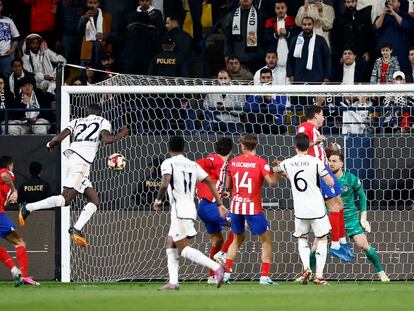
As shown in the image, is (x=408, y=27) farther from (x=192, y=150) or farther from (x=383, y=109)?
(x=192, y=150)

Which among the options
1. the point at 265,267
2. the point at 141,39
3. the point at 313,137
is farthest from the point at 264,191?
the point at 141,39

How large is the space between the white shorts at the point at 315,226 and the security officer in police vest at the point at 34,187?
519 centimetres

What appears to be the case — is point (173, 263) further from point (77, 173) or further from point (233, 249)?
point (77, 173)

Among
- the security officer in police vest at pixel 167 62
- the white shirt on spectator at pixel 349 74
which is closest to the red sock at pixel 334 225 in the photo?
the white shirt on spectator at pixel 349 74

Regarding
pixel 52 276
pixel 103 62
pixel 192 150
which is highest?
pixel 103 62

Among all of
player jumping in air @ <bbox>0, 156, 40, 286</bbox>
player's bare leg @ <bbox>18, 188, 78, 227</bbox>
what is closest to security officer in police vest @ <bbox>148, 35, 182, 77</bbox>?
player's bare leg @ <bbox>18, 188, 78, 227</bbox>

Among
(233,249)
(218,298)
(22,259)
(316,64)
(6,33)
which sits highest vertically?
(6,33)

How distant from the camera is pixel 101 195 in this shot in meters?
21.4

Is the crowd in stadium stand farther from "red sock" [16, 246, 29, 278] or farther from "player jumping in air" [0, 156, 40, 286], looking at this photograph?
"red sock" [16, 246, 29, 278]

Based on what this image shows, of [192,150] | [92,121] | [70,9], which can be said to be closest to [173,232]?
[92,121]

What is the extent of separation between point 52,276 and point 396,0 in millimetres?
7502

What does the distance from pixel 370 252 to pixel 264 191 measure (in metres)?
2.44

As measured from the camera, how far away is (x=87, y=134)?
62.8 feet

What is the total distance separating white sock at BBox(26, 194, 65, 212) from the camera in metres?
18.8
